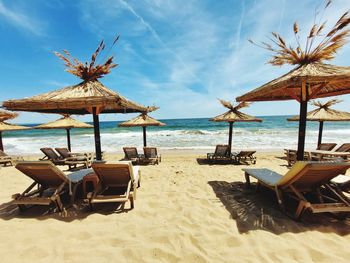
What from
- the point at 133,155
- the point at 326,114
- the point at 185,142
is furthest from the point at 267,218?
the point at 185,142

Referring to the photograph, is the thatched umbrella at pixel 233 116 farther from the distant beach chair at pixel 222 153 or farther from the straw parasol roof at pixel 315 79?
the straw parasol roof at pixel 315 79

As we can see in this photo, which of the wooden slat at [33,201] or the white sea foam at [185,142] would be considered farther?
the white sea foam at [185,142]

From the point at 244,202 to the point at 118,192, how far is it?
2.78m

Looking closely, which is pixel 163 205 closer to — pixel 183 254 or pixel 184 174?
pixel 183 254

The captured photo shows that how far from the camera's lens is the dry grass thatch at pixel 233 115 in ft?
28.1

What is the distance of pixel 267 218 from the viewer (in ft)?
10.2

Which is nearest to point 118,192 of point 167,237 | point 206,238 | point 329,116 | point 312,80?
point 167,237

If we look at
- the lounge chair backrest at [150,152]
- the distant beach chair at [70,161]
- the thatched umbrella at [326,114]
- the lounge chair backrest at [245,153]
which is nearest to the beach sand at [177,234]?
the distant beach chair at [70,161]

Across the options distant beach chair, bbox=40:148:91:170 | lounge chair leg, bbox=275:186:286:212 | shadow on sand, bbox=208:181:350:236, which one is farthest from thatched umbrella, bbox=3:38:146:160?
distant beach chair, bbox=40:148:91:170

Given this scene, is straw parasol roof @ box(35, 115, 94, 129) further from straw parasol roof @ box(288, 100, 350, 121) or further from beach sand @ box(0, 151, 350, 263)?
straw parasol roof @ box(288, 100, 350, 121)

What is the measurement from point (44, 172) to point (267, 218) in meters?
4.14

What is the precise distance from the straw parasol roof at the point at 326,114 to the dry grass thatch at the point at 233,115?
9.38 feet

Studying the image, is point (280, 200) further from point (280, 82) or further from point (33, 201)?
point (33, 201)

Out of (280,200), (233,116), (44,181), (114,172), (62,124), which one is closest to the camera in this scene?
(280,200)
